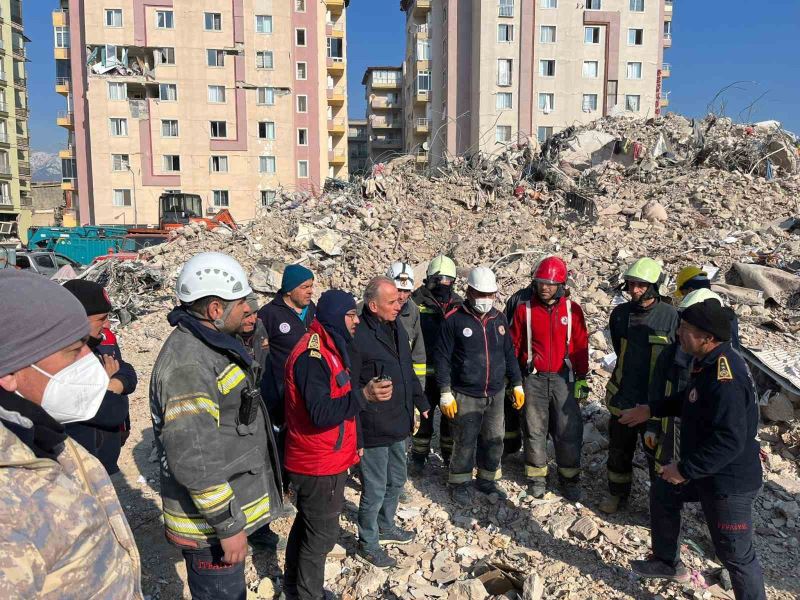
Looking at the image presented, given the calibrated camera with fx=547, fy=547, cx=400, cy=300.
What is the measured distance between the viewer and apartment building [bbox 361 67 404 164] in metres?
52.4

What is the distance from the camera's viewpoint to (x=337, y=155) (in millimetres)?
36562

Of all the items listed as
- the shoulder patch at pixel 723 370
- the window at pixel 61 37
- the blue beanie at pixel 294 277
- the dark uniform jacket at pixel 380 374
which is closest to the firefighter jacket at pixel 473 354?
the dark uniform jacket at pixel 380 374

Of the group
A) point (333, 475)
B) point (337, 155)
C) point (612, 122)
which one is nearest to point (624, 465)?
point (333, 475)

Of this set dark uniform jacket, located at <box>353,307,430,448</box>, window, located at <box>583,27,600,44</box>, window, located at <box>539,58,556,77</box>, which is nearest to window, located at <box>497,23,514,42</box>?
window, located at <box>539,58,556,77</box>

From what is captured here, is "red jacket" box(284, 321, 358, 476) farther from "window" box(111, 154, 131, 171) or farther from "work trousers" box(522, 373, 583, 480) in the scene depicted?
"window" box(111, 154, 131, 171)

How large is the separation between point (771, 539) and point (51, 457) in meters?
4.20

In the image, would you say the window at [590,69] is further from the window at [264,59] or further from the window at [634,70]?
the window at [264,59]

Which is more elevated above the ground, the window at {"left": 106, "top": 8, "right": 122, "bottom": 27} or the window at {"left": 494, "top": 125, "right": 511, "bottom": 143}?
the window at {"left": 106, "top": 8, "right": 122, "bottom": 27}

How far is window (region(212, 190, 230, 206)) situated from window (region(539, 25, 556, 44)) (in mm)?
Answer: 20430

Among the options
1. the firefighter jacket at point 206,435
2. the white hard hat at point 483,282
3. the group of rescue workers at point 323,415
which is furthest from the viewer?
the white hard hat at point 483,282

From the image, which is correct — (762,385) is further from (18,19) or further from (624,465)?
(18,19)

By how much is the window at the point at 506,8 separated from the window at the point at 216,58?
16.1 meters

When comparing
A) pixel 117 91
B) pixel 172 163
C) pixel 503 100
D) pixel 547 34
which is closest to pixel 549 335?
pixel 503 100

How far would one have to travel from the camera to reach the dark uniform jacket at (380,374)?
3342mm
